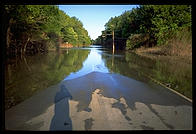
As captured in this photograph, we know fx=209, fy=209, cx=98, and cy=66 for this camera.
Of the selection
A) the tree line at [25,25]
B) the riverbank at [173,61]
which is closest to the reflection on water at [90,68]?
the riverbank at [173,61]

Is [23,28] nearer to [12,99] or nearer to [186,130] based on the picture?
[12,99]

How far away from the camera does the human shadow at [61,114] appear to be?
5.01m

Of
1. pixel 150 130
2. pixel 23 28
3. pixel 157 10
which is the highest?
pixel 157 10

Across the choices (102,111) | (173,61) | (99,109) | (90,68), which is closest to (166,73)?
(90,68)

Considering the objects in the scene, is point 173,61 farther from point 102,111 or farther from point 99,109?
point 102,111

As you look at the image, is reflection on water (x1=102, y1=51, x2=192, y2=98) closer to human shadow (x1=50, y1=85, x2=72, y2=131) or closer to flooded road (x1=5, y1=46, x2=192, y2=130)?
flooded road (x1=5, y1=46, x2=192, y2=130)

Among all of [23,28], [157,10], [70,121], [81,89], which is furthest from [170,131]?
[157,10]

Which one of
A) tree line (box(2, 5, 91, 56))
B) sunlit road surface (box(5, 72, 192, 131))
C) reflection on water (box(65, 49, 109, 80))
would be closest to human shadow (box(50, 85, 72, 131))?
sunlit road surface (box(5, 72, 192, 131))

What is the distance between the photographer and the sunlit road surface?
509 centimetres

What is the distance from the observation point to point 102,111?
20.3ft

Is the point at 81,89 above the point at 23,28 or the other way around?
the other way around

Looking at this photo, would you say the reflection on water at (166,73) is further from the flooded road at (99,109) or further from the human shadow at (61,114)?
the human shadow at (61,114)

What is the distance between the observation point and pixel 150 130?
4797 mm

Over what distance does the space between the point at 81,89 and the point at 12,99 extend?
3.00 meters
